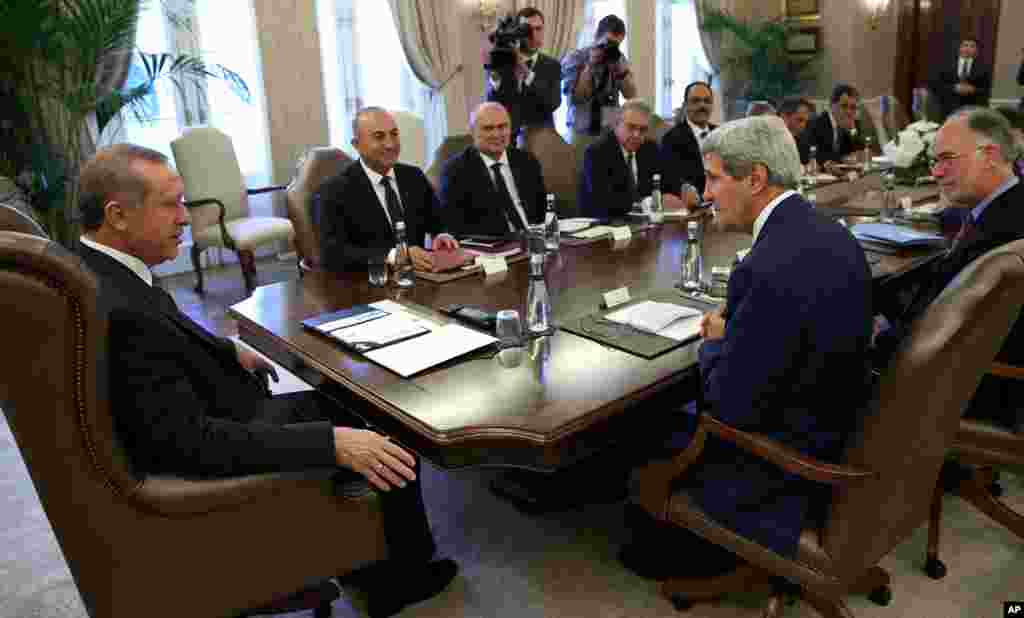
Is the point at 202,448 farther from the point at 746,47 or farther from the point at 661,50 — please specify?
the point at 746,47

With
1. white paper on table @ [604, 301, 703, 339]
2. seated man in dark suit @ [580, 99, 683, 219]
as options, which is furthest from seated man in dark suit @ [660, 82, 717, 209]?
white paper on table @ [604, 301, 703, 339]

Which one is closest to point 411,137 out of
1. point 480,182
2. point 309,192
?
point 480,182

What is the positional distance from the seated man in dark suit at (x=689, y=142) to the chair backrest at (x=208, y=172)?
9.28 feet

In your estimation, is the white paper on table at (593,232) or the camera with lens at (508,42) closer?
the white paper on table at (593,232)

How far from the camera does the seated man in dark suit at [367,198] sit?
3.06m

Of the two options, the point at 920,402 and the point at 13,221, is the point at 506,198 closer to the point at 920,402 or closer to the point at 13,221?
the point at 13,221

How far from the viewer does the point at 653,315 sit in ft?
6.97

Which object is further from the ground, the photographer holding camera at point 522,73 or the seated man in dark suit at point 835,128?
the photographer holding camera at point 522,73

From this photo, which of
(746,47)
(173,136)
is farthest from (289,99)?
(746,47)

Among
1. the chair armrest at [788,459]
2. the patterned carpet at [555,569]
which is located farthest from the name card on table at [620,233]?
the chair armrest at [788,459]

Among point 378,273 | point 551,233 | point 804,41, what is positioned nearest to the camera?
point 378,273

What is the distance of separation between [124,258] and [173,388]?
1.39ft

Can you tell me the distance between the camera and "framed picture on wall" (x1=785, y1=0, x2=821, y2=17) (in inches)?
365

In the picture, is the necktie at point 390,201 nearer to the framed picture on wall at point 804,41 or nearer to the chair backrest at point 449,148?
the chair backrest at point 449,148
